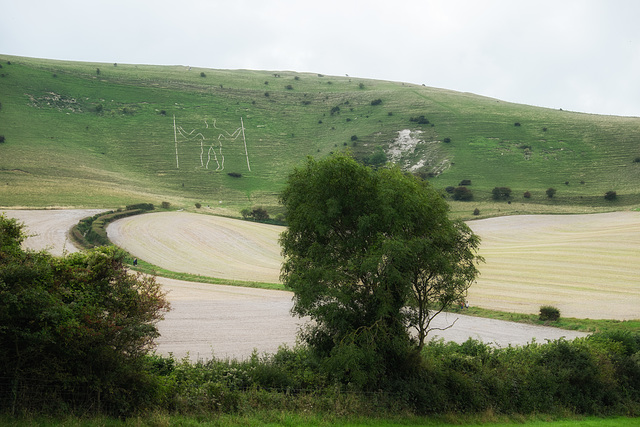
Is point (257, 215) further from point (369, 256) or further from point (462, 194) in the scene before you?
point (369, 256)

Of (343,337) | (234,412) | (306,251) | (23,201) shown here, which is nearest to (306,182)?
(306,251)

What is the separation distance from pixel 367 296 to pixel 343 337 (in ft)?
5.51

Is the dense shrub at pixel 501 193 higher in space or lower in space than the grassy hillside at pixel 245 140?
lower

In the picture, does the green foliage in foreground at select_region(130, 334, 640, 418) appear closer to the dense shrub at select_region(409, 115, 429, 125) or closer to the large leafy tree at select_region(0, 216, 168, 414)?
the large leafy tree at select_region(0, 216, 168, 414)

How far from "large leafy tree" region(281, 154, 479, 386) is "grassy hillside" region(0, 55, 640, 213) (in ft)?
193

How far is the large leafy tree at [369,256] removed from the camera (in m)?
15.2

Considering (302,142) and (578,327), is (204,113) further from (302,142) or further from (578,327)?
(578,327)

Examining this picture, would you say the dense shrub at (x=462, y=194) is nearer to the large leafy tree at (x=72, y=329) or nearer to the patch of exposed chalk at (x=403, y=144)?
the patch of exposed chalk at (x=403, y=144)

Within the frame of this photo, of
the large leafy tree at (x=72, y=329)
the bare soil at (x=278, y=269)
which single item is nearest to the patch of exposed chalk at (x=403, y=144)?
the bare soil at (x=278, y=269)

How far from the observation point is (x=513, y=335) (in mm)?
28469

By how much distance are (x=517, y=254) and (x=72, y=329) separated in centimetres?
5028

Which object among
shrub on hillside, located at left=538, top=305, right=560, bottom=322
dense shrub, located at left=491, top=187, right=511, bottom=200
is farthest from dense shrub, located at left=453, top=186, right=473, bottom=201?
shrub on hillside, located at left=538, top=305, right=560, bottom=322

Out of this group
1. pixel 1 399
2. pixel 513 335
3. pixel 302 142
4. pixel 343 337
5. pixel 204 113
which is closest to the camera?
pixel 1 399

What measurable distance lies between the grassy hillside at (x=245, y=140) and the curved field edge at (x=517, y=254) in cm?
1393
